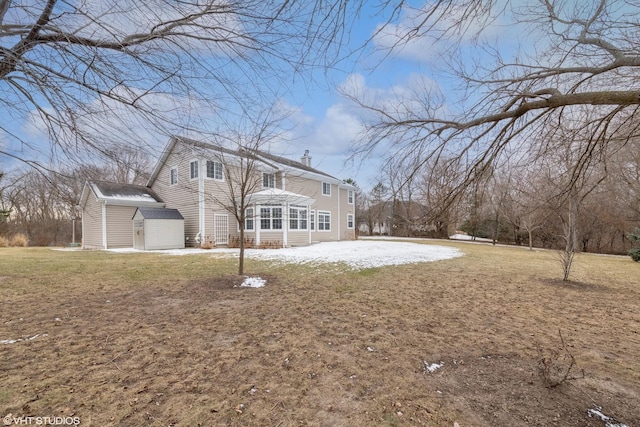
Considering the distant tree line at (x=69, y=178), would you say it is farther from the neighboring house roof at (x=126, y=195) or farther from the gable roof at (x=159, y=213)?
the neighboring house roof at (x=126, y=195)

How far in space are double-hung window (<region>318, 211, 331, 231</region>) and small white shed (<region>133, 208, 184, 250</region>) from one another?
376 inches

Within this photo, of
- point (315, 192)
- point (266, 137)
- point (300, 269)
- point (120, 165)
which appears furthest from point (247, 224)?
point (120, 165)

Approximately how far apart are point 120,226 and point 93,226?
2.08 metres

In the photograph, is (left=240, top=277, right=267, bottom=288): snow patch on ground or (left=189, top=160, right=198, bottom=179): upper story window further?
(left=189, top=160, right=198, bottom=179): upper story window

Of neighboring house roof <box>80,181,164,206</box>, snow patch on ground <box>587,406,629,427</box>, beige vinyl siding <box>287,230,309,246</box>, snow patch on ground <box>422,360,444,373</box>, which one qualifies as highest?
neighboring house roof <box>80,181,164,206</box>

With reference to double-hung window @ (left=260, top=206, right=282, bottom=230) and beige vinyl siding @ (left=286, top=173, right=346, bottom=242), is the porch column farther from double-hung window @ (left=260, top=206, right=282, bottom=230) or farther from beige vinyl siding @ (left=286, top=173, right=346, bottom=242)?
beige vinyl siding @ (left=286, top=173, right=346, bottom=242)

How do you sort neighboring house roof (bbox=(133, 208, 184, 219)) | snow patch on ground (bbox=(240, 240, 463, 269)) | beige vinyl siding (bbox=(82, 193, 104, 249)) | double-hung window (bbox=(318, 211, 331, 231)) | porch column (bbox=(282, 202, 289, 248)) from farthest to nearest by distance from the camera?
double-hung window (bbox=(318, 211, 331, 231))
porch column (bbox=(282, 202, 289, 248))
beige vinyl siding (bbox=(82, 193, 104, 249))
neighboring house roof (bbox=(133, 208, 184, 219))
snow patch on ground (bbox=(240, 240, 463, 269))

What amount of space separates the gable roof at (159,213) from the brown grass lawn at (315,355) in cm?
987

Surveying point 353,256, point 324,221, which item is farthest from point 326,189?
point 353,256

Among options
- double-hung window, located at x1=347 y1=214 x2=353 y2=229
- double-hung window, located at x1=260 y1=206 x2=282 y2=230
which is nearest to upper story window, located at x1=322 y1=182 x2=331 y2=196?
double-hung window, located at x1=347 y1=214 x2=353 y2=229

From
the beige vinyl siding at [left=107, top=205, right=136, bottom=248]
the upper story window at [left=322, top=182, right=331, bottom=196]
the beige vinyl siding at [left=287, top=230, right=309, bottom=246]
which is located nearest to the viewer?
the beige vinyl siding at [left=107, top=205, right=136, bottom=248]

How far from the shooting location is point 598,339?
389 cm

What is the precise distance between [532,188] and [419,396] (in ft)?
11.9

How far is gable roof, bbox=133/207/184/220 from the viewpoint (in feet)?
52.4
